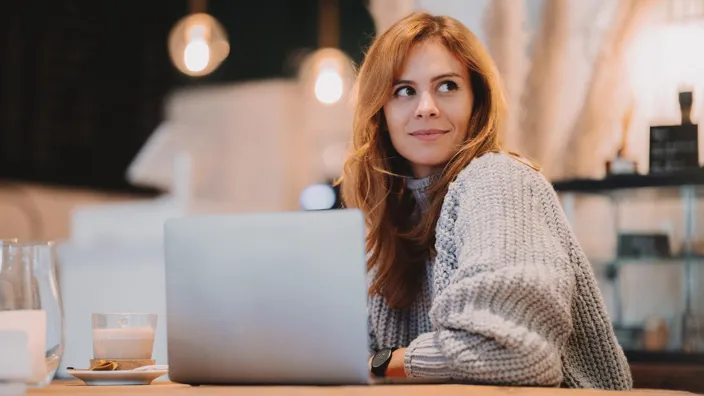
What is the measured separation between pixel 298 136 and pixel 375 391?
418 cm

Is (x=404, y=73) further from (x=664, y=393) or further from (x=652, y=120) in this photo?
(x=652, y=120)

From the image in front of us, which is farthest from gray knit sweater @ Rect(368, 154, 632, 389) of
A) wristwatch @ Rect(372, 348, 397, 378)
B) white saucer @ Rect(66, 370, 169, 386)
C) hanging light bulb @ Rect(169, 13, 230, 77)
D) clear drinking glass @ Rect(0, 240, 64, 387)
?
hanging light bulb @ Rect(169, 13, 230, 77)

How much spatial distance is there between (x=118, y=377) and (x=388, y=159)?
0.82 metres

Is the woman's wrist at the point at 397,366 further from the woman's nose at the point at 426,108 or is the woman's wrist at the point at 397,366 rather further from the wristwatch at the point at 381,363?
the woman's nose at the point at 426,108

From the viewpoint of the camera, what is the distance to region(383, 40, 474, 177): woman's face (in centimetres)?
177

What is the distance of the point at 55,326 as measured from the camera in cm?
113

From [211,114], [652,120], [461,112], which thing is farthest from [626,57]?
[211,114]

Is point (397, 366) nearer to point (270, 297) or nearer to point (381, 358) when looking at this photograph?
point (381, 358)

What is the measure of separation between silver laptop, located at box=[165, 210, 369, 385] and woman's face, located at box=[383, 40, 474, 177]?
71 cm

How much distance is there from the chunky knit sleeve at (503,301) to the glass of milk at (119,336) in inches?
16.9

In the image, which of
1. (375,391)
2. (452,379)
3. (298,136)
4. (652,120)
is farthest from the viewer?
(298,136)

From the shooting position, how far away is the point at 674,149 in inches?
120

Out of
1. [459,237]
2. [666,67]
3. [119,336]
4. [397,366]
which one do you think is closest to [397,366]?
[397,366]

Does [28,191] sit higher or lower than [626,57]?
lower
